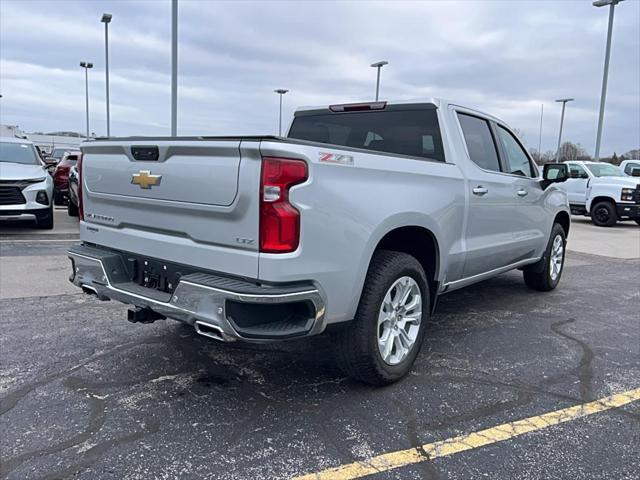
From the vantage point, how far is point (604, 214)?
1627 cm

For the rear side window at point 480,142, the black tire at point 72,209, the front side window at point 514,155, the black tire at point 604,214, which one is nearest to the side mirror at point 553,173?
the front side window at point 514,155

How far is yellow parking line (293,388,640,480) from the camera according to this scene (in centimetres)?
264

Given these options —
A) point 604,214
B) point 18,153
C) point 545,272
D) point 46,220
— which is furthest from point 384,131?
point 604,214

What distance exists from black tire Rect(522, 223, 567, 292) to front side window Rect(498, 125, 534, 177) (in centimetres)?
100

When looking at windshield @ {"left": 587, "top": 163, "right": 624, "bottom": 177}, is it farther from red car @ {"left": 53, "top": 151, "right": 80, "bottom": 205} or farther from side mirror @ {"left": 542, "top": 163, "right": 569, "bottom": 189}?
red car @ {"left": 53, "top": 151, "right": 80, "bottom": 205}

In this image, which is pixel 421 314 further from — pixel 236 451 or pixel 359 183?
pixel 236 451

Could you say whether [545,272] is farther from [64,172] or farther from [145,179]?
[64,172]

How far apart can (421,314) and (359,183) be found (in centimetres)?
120

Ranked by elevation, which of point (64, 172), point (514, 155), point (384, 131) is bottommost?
point (64, 172)

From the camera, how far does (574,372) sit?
4.01 m

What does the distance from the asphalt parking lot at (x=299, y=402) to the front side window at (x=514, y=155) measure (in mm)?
1507

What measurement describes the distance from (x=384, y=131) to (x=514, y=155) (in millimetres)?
1697

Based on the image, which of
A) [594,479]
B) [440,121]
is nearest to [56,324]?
[440,121]

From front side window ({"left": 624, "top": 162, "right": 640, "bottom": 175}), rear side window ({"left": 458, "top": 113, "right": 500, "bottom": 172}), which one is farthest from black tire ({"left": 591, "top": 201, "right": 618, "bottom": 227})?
rear side window ({"left": 458, "top": 113, "right": 500, "bottom": 172})
